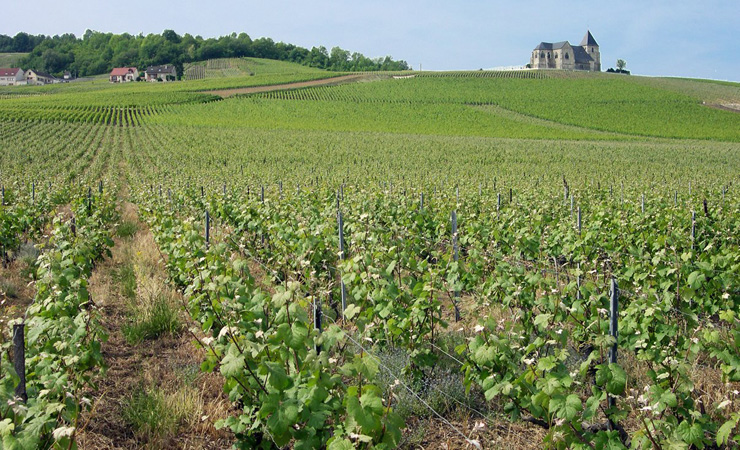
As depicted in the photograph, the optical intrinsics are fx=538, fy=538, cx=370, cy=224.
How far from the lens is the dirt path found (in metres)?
4.14

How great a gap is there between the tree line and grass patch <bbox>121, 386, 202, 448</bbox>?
130652 mm

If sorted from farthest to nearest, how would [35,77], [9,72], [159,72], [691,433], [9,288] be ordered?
[9,72]
[35,77]
[159,72]
[9,288]
[691,433]

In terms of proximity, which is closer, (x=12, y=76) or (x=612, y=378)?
(x=612, y=378)

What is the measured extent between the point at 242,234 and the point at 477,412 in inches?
236

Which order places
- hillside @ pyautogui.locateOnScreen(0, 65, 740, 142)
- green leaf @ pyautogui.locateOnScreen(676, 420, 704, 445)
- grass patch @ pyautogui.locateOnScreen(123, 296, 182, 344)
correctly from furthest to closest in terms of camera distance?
hillside @ pyautogui.locateOnScreen(0, 65, 740, 142) → grass patch @ pyautogui.locateOnScreen(123, 296, 182, 344) → green leaf @ pyautogui.locateOnScreen(676, 420, 704, 445)

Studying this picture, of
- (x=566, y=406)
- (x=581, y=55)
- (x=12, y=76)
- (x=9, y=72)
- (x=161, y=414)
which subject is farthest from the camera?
(x=581, y=55)

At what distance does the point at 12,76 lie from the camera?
125 metres

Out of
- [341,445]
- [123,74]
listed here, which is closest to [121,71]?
[123,74]

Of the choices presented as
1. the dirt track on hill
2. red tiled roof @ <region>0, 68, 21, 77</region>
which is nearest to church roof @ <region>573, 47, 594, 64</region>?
the dirt track on hill

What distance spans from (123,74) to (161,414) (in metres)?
134

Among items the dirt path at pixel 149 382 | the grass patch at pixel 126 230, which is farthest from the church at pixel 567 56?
the dirt path at pixel 149 382

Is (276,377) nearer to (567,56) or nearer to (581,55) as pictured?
(567,56)

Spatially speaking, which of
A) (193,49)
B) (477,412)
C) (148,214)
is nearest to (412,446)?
(477,412)

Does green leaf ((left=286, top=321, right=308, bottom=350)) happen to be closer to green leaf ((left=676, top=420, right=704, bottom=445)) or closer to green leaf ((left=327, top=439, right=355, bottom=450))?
green leaf ((left=327, top=439, right=355, bottom=450))
